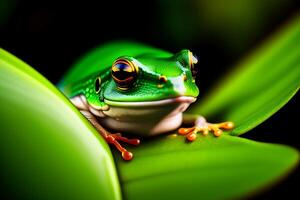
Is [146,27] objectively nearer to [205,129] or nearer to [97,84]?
[97,84]

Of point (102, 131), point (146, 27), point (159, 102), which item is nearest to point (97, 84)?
point (102, 131)

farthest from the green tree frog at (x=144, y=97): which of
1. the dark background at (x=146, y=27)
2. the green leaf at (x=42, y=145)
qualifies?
the dark background at (x=146, y=27)

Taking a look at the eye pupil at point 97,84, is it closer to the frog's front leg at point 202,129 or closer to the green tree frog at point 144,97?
the green tree frog at point 144,97

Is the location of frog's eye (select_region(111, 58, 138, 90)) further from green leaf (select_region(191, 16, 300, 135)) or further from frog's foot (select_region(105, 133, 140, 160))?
green leaf (select_region(191, 16, 300, 135))

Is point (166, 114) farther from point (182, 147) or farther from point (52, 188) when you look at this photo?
point (52, 188)

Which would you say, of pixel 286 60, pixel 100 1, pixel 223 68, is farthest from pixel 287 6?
pixel 100 1

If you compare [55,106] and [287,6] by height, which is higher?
[287,6]
